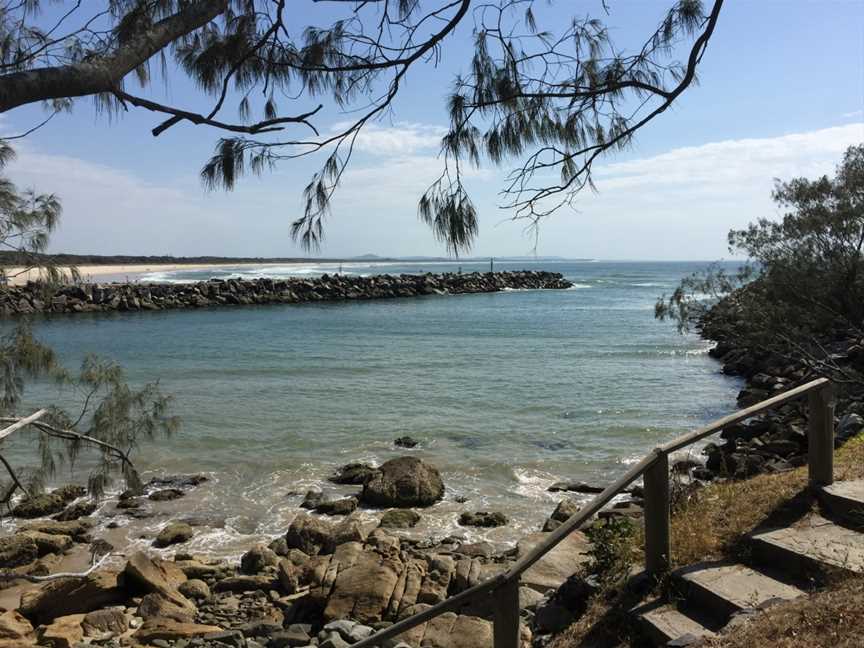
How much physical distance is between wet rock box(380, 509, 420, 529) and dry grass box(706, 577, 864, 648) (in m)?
6.90

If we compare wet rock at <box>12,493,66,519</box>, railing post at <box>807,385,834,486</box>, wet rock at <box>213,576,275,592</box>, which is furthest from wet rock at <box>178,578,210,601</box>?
railing post at <box>807,385,834,486</box>

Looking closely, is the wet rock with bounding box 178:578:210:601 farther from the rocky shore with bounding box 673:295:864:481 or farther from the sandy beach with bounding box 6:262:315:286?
the rocky shore with bounding box 673:295:864:481

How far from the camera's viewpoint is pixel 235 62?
488 cm

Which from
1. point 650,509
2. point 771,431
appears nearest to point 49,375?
point 650,509

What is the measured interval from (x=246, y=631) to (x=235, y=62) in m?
5.24

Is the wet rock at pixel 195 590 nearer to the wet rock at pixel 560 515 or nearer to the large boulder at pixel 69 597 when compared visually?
the large boulder at pixel 69 597

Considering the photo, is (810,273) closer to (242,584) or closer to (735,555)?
(735,555)

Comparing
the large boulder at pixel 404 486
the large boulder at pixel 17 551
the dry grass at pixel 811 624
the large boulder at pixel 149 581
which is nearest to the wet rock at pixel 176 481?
the large boulder at pixel 17 551

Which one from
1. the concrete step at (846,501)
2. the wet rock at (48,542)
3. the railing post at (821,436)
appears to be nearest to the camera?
the concrete step at (846,501)

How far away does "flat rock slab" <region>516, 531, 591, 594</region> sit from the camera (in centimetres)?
691

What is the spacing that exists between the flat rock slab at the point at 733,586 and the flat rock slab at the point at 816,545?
206 mm

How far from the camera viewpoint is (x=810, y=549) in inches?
186

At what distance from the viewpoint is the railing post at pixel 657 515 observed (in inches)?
185

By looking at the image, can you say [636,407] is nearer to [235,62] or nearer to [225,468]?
[225,468]
